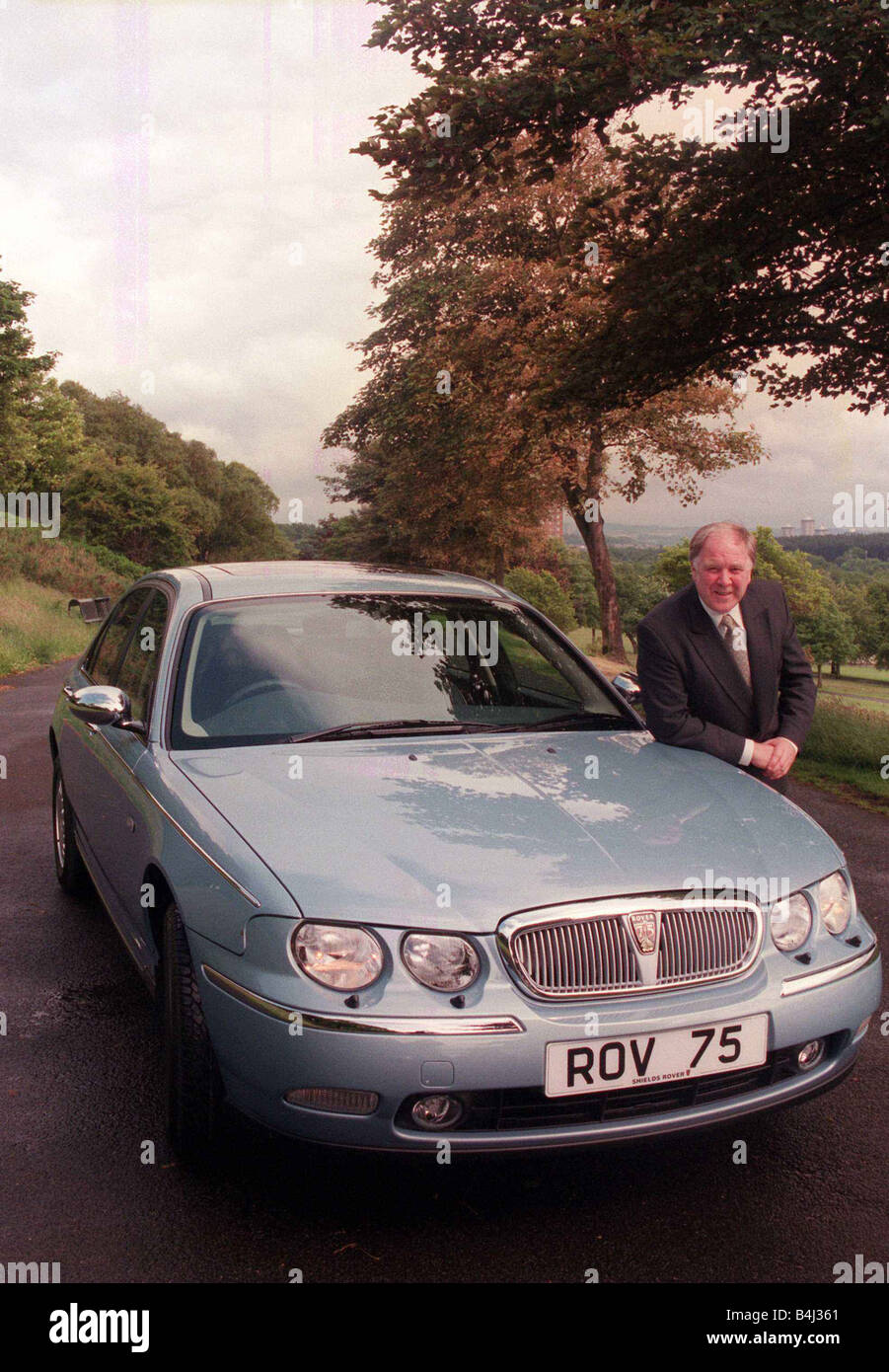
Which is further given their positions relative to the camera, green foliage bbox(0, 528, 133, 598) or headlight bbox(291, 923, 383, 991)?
green foliage bbox(0, 528, 133, 598)

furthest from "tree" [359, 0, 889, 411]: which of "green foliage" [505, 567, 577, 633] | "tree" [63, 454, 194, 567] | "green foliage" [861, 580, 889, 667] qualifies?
"tree" [63, 454, 194, 567]

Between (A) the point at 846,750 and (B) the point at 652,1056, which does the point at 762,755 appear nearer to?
(B) the point at 652,1056

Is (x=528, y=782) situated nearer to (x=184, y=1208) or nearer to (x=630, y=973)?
(x=630, y=973)

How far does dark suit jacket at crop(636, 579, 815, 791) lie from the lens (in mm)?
4547

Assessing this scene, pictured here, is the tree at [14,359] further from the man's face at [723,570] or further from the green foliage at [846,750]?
the man's face at [723,570]

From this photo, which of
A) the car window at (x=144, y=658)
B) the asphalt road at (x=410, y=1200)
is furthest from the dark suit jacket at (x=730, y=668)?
the car window at (x=144, y=658)

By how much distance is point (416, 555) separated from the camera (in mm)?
43719

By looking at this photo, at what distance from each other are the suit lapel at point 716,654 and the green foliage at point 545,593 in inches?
1879

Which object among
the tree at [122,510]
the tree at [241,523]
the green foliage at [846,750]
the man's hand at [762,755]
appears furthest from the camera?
the tree at [241,523]

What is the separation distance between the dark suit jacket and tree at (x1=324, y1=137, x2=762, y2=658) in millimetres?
14104

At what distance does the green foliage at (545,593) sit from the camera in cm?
5468

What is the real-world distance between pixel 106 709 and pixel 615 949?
211 cm

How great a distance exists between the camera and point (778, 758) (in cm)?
439

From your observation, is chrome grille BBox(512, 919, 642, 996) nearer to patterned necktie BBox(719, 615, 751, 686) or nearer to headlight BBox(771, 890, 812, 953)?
headlight BBox(771, 890, 812, 953)
